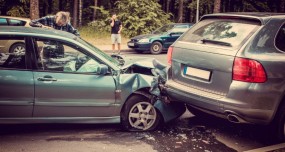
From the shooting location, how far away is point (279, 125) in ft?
15.0

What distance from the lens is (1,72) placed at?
14.9 ft

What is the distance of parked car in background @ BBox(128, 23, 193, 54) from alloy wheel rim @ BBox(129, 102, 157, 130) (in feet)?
37.8

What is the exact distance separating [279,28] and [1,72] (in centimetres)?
375

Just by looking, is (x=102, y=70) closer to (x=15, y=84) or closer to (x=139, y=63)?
(x=139, y=63)

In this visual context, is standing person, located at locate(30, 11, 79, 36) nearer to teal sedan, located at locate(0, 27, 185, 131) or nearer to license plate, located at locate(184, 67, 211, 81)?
teal sedan, located at locate(0, 27, 185, 131)

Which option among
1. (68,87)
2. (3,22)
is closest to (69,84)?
(68,87)

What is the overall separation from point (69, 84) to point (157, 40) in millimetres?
12359

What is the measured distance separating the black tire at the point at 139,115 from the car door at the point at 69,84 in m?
0.24

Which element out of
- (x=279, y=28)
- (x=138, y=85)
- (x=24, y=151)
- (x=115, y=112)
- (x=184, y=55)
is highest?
(x=279, y=28)

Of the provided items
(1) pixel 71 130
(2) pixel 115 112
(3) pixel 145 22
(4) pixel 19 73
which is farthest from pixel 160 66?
(3) pixel 145 22

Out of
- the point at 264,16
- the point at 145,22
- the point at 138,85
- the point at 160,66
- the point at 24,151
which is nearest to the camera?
the point at 24,151

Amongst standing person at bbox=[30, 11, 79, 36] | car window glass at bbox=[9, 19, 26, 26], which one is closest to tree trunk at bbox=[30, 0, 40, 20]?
car window glass at bbox=[9, 19, 26, 26]

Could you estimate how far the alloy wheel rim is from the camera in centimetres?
510

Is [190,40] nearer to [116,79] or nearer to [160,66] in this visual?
[160,66]
